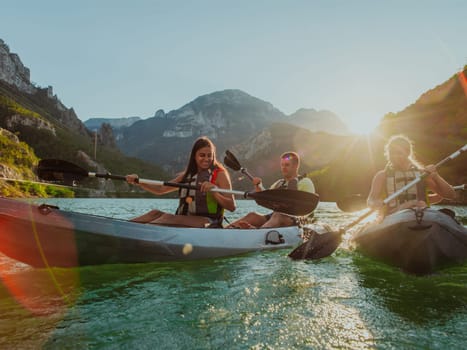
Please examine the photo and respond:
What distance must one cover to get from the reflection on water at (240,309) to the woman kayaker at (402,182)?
1181mm

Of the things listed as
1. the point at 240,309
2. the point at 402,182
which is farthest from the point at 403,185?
the point at 240,309

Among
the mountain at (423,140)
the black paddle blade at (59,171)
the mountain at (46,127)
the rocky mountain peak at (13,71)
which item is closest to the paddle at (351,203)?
the black paddle blade at (59,171)

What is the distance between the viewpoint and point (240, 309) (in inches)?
147

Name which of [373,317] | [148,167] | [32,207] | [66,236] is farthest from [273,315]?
[148,167]

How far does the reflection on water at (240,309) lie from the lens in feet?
9.53

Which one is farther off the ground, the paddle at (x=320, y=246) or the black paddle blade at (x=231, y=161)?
the black paddle blade at (x=231, y=161)

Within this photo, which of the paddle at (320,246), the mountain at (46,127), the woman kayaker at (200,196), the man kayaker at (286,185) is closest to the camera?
the paddle at (320,246)

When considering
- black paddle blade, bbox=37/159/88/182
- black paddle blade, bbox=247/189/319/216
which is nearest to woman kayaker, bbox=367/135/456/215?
black paddle blade, bbox=247/189/319/216

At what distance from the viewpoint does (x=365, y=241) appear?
5.76 meters

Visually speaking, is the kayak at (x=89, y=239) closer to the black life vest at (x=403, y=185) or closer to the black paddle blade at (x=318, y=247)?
the black paddle blade at (x=318, y=247)

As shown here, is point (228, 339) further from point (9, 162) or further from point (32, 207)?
point (9, 162)

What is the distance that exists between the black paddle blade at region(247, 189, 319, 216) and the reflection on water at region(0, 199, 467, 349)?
3.76 feet

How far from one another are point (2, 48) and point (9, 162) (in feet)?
432

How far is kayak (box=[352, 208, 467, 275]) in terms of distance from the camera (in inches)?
181
